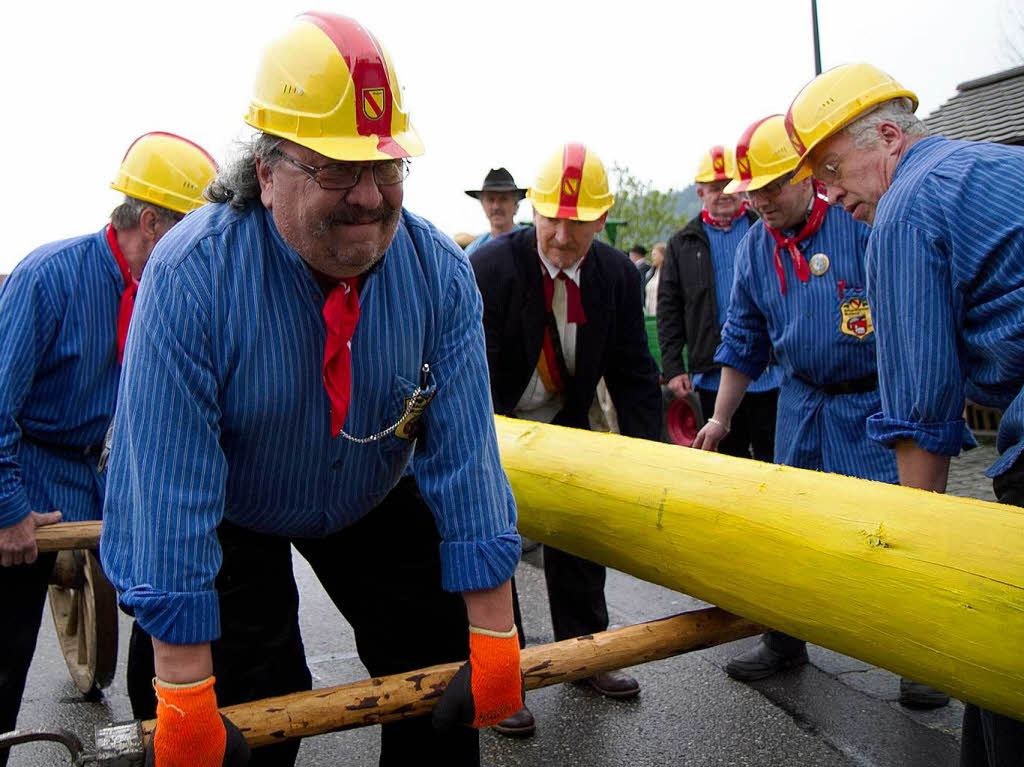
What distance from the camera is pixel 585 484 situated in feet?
9.36

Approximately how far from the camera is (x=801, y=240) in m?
3.82

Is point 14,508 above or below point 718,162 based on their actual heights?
below

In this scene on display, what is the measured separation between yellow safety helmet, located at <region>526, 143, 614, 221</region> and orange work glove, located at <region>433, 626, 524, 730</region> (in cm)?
215

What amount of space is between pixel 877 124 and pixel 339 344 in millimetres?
1671

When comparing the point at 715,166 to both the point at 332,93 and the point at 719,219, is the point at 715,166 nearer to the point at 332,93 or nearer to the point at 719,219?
the point at 719,219

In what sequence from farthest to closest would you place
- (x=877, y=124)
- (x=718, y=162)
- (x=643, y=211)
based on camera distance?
(x=643, y=211), (x=718, y=162), (x=877, y=124)

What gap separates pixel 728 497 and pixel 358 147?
119 cm

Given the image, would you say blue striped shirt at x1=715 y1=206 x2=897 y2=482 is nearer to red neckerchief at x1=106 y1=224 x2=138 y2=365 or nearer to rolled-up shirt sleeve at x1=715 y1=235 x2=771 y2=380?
rolled-up shirt sleeve at x1=715 y1=235 x2=771 y2=380

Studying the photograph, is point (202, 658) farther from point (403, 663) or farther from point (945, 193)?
point (945, 193)

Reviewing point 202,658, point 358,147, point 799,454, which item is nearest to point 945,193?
point 358,147

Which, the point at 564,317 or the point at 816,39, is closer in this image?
the point at 564,317

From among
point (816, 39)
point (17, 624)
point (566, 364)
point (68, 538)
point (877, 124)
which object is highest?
point (816, 39)

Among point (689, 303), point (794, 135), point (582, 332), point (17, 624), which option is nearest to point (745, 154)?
point (582, 332)

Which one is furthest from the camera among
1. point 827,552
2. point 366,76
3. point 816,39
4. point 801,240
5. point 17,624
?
point 816,39
